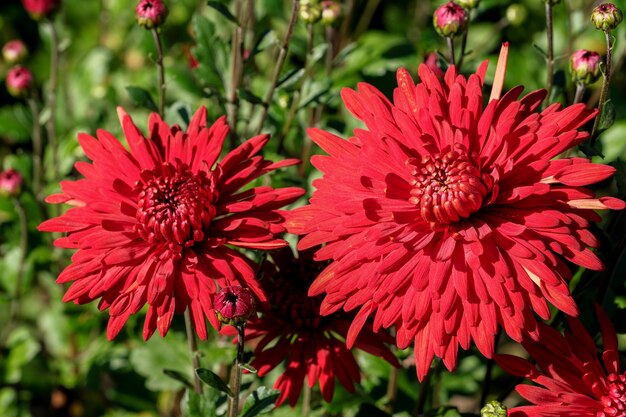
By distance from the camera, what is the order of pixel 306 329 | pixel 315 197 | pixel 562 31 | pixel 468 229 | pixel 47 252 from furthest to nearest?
pixel 562 31, pixel 47 252, pixel 306 329, pixel 315 197, pixel 468 229

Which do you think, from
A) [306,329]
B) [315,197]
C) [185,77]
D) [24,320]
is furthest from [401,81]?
[24,320]

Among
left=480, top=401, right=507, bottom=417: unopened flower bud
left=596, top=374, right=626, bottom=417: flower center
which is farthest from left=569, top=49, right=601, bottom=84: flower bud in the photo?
left=480, top=401, right=507, bottom=417: unopened flower bud

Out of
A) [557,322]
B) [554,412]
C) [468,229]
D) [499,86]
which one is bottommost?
[554,412]

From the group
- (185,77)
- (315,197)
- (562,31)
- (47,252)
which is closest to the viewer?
(315,197)

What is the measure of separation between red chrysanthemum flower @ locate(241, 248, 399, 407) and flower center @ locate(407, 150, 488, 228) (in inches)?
16.8

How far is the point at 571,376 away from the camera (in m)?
1.63

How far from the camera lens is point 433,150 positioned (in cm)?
157

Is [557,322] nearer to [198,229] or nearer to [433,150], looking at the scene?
[433,150]

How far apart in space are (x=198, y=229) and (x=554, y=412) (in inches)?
34.6

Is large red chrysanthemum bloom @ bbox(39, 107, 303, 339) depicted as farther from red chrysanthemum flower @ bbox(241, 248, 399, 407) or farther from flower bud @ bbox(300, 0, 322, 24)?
flower bud @ bbox(300, 0, 322, 24)

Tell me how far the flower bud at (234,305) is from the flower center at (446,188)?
0.41 m

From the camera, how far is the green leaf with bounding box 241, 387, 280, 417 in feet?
5.86

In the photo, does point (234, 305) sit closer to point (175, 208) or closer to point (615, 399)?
point (175, 208)

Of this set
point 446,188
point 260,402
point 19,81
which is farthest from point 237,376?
point 19,81
